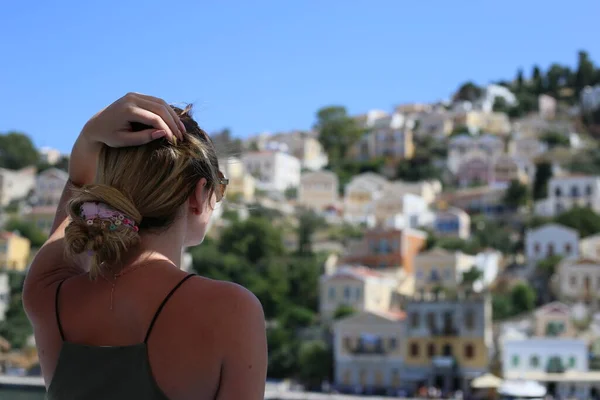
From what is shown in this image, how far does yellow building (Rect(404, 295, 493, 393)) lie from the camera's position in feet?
114

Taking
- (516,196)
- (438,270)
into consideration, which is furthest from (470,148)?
(438,270)

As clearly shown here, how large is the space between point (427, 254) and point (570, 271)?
6786 millimetres

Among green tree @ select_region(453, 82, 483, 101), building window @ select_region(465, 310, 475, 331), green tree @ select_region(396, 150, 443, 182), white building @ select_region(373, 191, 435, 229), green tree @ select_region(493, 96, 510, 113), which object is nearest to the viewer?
building window @ select_region(465, 310, 475, 331)

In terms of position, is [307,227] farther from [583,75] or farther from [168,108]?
[168,108]

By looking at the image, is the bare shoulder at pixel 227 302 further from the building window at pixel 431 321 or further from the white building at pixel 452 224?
the white building at pixel 452 224

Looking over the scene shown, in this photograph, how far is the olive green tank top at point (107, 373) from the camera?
1.55 m

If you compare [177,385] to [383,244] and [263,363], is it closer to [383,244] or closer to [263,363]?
[263,363]

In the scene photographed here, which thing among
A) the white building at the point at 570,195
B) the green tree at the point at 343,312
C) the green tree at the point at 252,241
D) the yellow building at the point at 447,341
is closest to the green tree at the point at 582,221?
the white building at the point at 570,195

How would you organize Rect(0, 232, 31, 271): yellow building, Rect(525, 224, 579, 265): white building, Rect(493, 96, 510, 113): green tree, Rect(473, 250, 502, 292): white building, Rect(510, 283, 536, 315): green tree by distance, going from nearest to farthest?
Rect(510, 283, 536, 315): green tree
Rect(473, 250, 502, 292): white building
Rect(525, 224, 579, 265): white building
Rect(0, 232, 31, 271): yellow building
Rect(493, 96, 510, 113): green tree

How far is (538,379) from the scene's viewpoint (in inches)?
1336

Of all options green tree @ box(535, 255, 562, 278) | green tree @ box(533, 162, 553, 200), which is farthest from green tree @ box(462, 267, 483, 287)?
green tree @ box(533, 162, 553, 200)

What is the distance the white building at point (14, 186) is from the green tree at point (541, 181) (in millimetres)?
34900

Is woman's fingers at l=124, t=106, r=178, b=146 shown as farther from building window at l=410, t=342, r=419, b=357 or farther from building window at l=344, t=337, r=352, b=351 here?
building window at l=344, t=337, r=352, b=351

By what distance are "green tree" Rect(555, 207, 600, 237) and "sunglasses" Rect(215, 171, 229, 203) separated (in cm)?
5425
